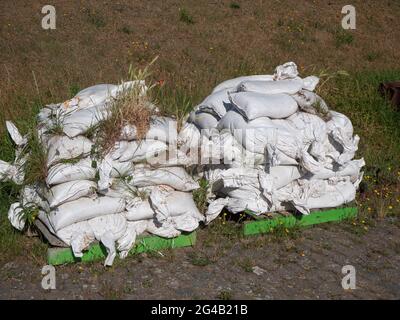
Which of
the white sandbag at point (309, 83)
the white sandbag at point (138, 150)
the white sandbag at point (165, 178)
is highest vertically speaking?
the white sandbag at point (309, 83)

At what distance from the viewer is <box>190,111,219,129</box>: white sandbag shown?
5.21 meters

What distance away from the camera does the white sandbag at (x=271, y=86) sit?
200 inches

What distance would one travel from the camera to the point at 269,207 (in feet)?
16.1

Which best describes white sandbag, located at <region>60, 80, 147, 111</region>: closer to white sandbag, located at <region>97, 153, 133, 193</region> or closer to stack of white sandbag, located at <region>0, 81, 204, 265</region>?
stack of white sandbag, located at <region>0, 81, 204, 265</region>

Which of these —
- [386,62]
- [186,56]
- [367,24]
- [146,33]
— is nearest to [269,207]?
[186,56]

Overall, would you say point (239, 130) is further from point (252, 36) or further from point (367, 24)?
point (367, 24)

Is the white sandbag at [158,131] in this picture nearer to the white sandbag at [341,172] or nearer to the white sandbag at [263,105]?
the white sandbag at [263,105]

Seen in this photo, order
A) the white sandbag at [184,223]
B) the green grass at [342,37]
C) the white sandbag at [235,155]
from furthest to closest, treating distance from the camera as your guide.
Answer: the green grass at [342,37]
the white sandbag at [235,155]
the white sandbag at [184,223]

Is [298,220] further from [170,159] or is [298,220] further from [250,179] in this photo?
[170,159]

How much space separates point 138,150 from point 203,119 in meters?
0.97

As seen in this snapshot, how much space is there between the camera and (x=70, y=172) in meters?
4.31

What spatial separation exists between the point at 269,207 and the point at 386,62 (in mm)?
8279
